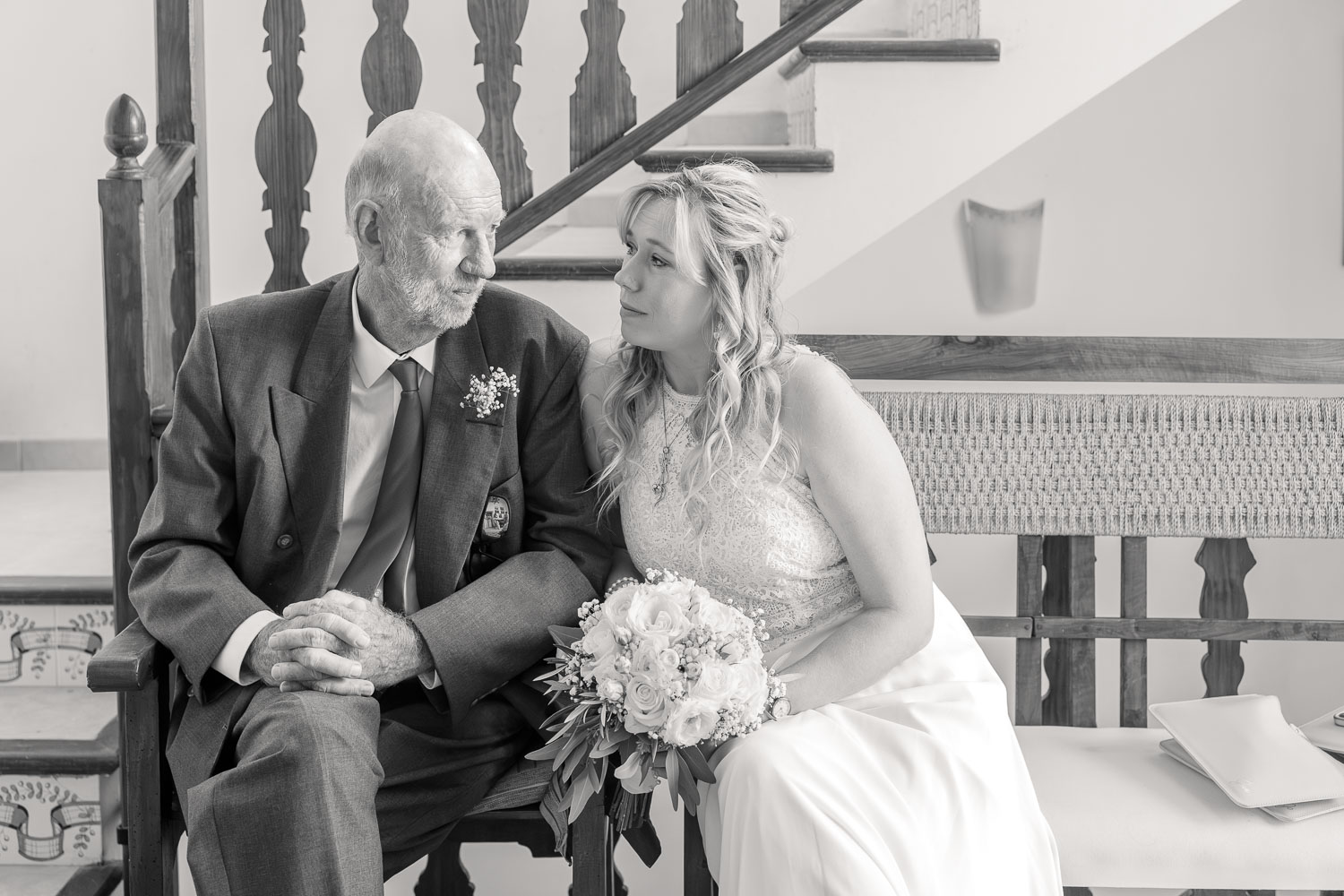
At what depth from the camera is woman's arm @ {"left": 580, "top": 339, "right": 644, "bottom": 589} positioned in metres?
2.19

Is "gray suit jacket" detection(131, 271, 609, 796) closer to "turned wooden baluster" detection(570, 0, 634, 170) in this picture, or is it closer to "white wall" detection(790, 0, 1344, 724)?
"turned wooden baluster" detection(570, 0, 634, 170)

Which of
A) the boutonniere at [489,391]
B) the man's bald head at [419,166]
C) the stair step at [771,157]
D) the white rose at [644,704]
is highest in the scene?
the stair step at [771,157]

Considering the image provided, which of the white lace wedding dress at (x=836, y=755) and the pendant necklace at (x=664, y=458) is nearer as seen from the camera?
the white lace wedding dress at (x=836, y=755)

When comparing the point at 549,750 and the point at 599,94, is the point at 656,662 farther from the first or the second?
the point at 599,94

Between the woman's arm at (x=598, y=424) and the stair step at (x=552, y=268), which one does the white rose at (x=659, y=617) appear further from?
the stair step at (x=552, y=268)

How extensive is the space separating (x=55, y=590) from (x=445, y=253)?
1.28 m

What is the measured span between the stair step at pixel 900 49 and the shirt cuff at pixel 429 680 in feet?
4.94

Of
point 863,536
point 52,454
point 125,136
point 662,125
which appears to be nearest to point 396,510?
point 863,536

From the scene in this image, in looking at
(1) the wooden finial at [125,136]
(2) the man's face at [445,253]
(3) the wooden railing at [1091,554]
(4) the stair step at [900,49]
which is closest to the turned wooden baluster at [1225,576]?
(3) the wooden railing at [1091,554]

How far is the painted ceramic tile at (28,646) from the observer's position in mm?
2621

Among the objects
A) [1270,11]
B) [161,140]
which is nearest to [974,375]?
[1270,11]

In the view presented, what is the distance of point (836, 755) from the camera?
1.80 m

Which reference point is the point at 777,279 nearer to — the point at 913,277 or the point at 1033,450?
the point at 1033,450

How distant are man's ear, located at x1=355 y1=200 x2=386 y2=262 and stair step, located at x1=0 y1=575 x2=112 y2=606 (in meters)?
1.10
